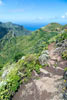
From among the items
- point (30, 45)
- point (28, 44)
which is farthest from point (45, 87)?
point (28, 44)

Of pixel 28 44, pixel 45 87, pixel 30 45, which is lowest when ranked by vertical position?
pixel 30 45

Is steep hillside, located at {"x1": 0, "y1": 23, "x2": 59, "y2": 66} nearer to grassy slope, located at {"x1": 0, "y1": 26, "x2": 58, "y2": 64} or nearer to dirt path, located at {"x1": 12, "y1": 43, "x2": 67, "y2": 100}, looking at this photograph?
grassy slope, located at {"x1": 0, "y1": 26, "x2": 58, "y2": 64}

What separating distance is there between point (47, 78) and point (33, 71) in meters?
2.49

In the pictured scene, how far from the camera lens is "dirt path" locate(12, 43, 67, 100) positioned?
9.89 meters

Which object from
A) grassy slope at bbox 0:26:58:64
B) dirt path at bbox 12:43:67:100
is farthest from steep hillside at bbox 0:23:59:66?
dirt path at bbox 12:43:67:100

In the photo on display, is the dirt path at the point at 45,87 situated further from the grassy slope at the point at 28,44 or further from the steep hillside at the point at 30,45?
the grassy slope at the point at 28,44

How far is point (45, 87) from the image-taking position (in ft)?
36.5

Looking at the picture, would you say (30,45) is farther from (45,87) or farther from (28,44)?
(45,87)

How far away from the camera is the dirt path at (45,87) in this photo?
9.89 meters

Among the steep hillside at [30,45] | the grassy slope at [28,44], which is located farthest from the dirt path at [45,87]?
the grassy slope at [28,44]

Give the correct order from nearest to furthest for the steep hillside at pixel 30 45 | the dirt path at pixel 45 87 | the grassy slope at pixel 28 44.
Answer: the dirt path at pixel 45 87 → the steep hillside at pixel 30 45 → the grassy slope at pixel 28 44

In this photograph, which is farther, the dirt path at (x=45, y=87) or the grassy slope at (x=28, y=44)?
the grassy slope at (x=28, y=44)

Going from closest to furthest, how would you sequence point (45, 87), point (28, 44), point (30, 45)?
point (45, 87)
point (30, 45)
point (28, 44)

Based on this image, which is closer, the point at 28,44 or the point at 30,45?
the point at 30,45
